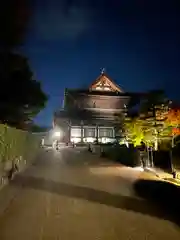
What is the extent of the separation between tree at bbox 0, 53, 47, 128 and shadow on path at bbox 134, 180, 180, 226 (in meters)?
8.20

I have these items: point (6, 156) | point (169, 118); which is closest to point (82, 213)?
point (6, 156)

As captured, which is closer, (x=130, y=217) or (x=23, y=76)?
(x=130, y=217)

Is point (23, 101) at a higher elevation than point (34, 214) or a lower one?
higher

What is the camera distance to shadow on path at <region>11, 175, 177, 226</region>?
7.91 meters

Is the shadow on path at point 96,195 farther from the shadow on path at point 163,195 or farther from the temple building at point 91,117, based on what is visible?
the temple building at point 91,117

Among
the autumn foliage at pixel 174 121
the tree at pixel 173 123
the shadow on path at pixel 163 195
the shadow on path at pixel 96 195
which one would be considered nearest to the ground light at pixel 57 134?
the autumn foliage at pixel 174 121

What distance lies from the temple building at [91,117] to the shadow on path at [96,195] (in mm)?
28897

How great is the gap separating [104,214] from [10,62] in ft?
30.7

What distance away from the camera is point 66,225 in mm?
6324

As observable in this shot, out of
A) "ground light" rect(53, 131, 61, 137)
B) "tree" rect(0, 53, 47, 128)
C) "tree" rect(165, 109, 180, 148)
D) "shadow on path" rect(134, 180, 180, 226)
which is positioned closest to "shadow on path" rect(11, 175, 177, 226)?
"shadow on path" rect(134, 180, 180, 226)

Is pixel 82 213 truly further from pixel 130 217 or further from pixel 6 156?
pixel 6 156

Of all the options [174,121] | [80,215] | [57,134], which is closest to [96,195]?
[80,215]

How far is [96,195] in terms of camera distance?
379 inches

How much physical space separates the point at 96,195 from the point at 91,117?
33219 mm
